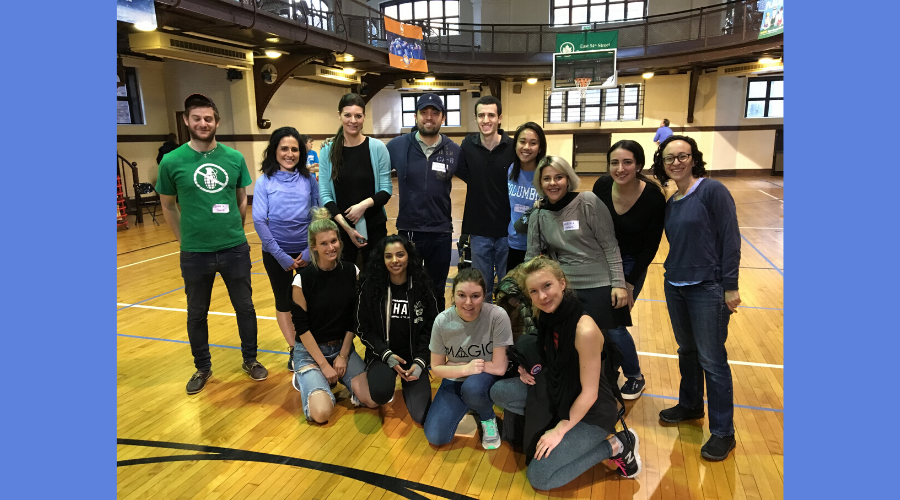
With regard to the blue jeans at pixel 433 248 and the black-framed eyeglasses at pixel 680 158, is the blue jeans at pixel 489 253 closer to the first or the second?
the blue jeans at pixel 433 248

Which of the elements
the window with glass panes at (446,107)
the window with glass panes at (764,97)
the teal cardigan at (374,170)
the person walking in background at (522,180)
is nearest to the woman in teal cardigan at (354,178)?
the teal cardigan at (374,170)

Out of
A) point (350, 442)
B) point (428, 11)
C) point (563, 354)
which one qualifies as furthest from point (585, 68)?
point (350, 442)

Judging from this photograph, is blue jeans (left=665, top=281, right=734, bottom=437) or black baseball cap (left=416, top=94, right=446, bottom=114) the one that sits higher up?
black baseball cap (left=416, top=94, right=446, bottom=114)

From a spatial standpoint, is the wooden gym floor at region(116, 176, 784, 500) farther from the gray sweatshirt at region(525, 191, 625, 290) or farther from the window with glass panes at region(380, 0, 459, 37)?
the window with glass panes at region(380, 0, 459, 37)

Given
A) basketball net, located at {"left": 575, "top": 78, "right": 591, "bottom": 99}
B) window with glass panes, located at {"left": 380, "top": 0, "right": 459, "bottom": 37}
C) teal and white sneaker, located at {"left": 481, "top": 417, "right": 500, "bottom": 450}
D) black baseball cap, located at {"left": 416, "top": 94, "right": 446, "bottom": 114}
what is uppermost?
window with glass panes, located at {"left": 380, "top": 0, "right": 459, "bottom": 37}

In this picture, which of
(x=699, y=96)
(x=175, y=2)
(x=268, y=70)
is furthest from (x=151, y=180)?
(x=699, y=96)

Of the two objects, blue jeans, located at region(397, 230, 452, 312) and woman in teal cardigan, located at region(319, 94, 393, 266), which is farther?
blue jeans, located at region(397, 230, 452, 312)

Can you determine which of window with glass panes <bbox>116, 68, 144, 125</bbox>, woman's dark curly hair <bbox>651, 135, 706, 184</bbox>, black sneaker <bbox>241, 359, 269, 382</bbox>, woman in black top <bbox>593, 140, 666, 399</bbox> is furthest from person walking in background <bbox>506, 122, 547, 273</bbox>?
window with glass panes <bbox>116, 68, 144, 125</bbox>

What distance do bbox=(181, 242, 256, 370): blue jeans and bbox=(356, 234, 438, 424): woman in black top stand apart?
88 centimetres

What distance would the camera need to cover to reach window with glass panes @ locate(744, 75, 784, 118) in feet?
51.1

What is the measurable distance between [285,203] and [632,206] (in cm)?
204

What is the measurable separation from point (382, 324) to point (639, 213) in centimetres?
151

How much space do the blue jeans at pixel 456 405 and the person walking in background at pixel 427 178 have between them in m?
0.61

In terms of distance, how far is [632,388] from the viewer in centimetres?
312
